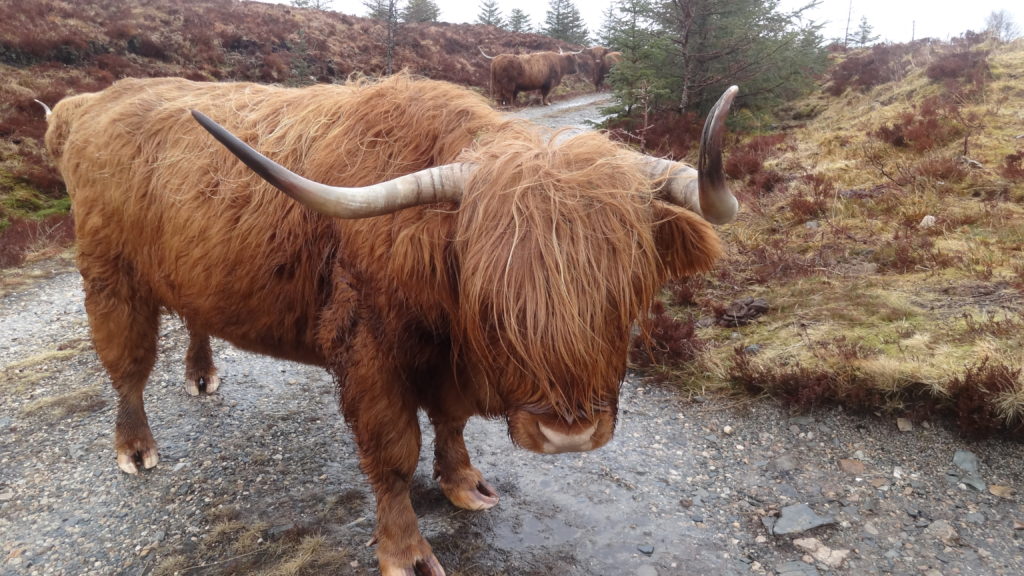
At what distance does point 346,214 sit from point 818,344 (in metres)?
3.80

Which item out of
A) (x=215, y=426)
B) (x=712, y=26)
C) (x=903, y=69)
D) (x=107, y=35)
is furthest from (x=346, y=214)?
(x=107, y=35)

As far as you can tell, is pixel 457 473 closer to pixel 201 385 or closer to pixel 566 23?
pixel 201 385

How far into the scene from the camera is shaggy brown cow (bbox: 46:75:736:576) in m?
1.84

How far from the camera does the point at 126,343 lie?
3.64 m

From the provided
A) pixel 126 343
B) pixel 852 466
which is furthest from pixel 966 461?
pixel 126 343

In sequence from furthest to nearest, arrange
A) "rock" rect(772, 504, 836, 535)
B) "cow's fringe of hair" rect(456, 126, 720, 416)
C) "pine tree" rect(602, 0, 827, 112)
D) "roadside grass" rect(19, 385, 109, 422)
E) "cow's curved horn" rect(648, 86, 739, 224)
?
"pine tree" rect(602, 0, 827, 112) → "roadside grass" rect(19, 385, 109, 422) → "rock" rect(772, 504, 836, 535) → "cow's fringe of hair" rect(456, 126, 720, 416) → "cow's curved horn" rect(648, 86, 739, 224)

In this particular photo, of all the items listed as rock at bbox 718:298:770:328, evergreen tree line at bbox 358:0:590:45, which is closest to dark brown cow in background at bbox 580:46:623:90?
evergreen tree line at bbox 358:0:590:45

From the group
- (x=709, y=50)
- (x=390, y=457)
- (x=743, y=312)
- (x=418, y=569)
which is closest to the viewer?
(x=390, y=457)

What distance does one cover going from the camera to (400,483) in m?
2.77

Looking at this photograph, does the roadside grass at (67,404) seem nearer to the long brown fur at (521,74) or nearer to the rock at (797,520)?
the rock at (797,520)

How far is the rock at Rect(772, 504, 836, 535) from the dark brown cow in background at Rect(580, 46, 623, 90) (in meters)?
28.4

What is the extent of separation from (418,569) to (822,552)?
2000 millimetres

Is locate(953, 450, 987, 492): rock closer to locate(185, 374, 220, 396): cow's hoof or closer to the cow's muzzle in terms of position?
the cow's muzzle

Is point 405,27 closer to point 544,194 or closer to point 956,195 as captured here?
point 956,195
